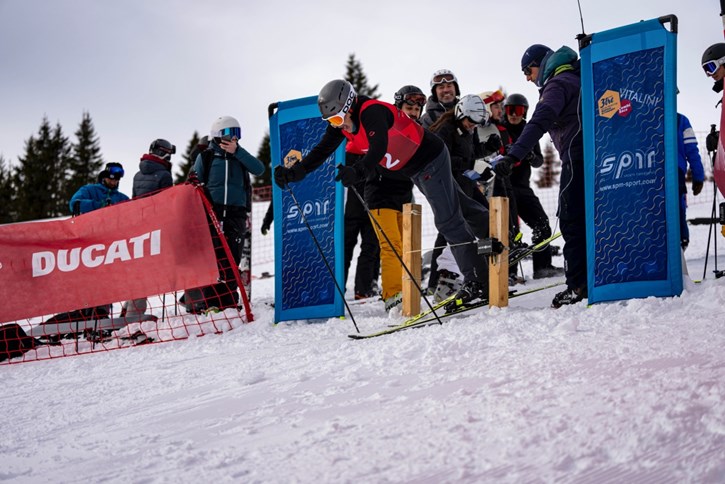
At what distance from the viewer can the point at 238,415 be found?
260 cm

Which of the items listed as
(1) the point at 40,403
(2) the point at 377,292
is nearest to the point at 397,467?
(1) the point at 40,403

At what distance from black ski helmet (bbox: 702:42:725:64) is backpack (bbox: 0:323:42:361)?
6269mm

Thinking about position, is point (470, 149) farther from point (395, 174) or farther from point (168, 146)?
point (168, 146)

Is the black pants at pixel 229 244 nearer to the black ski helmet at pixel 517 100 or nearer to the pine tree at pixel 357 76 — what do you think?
the black ski helmet at pixel 517 100

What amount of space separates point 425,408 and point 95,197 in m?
5.67

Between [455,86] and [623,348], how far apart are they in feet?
13.2

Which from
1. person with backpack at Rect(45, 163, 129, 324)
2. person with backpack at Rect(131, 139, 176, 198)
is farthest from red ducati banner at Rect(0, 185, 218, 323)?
person with backpack at Rect(131, 139, 176, 198)

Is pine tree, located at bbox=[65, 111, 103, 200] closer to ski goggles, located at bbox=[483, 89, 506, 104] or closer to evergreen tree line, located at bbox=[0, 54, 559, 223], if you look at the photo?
evergreen tree line, located at bbox=[0, 54, 559, 223]

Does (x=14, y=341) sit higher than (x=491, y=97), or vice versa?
(x=491, y=97)

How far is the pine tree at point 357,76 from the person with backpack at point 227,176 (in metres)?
36.3

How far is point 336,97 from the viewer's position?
4281 millimetres

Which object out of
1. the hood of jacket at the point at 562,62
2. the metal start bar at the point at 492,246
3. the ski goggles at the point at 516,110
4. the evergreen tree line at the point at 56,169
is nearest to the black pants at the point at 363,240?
the ski goggles at the point at 516,110

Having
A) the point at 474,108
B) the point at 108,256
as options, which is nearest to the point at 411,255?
the point at 474,108

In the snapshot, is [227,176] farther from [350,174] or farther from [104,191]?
[350,174]
